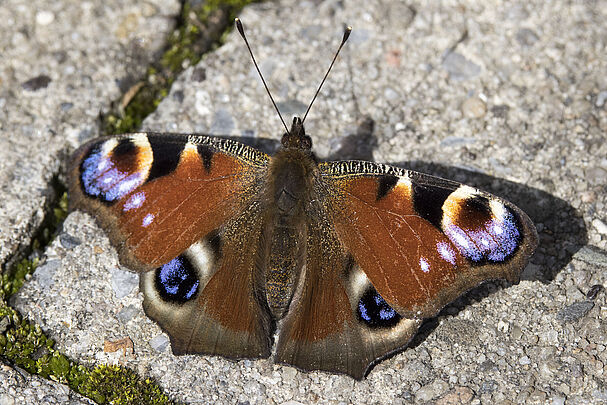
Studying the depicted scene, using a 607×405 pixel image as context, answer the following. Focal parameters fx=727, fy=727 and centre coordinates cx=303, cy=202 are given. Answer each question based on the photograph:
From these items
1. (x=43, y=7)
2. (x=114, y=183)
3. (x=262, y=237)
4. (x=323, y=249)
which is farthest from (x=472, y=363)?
(x=43, y=7)

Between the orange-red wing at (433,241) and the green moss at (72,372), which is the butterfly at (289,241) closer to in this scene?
the orange-red wing at (433,241)

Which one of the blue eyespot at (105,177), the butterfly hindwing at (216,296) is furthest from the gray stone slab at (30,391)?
the blue eyespot at (105,177)

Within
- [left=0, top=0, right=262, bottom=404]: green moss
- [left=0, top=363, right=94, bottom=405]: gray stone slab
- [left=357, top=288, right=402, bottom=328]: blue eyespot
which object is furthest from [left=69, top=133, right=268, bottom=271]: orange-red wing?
[left=357, top=288, right=402, bottom=328]: blue eyespot

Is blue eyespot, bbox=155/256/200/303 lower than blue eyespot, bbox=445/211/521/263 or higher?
Result: lower

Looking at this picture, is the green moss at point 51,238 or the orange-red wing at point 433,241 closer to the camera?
the orange-red wing at point 433,241

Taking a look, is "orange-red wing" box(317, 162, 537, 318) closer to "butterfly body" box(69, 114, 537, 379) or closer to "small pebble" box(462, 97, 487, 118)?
"butterfly body" box(69, 114, 537, 379)

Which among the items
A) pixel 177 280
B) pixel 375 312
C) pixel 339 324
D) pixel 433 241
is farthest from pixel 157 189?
pixel 433 241

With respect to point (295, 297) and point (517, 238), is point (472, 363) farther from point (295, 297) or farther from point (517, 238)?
point (295, 297)

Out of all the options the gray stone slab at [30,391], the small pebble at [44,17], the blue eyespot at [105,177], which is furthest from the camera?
the small pebble at [44,17]
